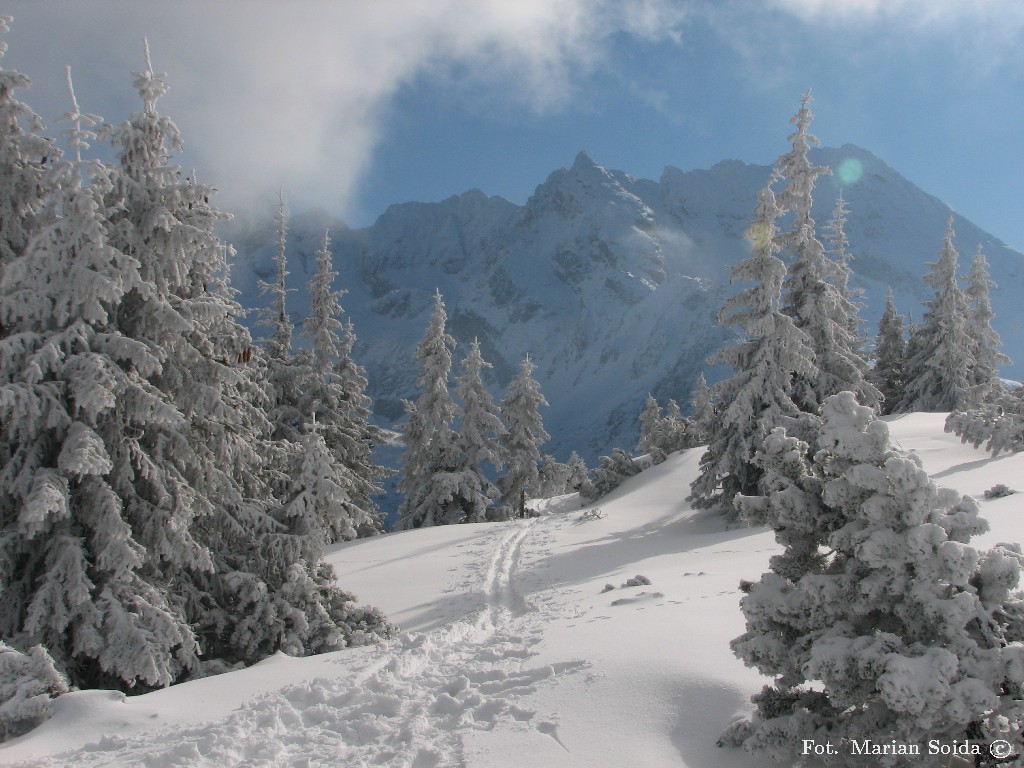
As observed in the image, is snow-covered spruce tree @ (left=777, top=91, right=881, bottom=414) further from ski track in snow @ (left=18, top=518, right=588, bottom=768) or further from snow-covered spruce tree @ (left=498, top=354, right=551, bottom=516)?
snow-covered spruce tree @ (left=498, top=354, right=551, bottom=516)

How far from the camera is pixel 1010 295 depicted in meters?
170

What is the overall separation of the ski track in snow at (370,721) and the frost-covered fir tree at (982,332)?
119 feet

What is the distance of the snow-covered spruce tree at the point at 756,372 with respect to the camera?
18.0 metres

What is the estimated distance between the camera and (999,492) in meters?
11.3

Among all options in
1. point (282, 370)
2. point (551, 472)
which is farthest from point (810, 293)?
point (551, 472)

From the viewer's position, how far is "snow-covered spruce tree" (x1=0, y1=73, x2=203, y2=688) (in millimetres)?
7734

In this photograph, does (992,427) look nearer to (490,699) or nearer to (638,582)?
(638,582)

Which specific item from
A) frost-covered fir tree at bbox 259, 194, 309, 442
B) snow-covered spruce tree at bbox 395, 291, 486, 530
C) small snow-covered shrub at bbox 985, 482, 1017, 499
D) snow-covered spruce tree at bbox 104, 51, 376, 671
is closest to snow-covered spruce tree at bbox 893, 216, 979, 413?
small snow-covered shrub at bbox 985, 482, 1017, 499

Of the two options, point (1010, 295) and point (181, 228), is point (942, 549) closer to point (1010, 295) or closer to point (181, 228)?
point (181, 228)

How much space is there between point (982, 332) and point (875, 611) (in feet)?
123

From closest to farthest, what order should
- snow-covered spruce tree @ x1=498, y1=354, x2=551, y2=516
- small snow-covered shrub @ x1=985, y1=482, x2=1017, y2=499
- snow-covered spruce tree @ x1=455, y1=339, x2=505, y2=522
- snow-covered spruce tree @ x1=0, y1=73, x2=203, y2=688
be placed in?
1. snow-covered spruce tree @ x1=0, y1=73, x2=203, y2=688
2. small snow-covered shrub @ x1=985, y1=482, x2=1017, y2=499
3. snow-covered spruce tree @ x1=455, y1=339, x2=505, y2=522
4. snow-covered spruce tree @ x1=498, y1=354, x2=551, y2=516

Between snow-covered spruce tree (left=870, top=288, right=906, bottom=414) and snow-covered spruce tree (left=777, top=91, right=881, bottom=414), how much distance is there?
19.3 meters

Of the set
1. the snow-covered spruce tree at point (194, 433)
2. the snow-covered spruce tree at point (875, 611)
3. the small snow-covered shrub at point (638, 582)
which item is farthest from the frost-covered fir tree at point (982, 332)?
the snow-covered spruce tree at point (194, 433)

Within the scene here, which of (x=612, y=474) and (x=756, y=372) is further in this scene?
(x=612, y=474)
